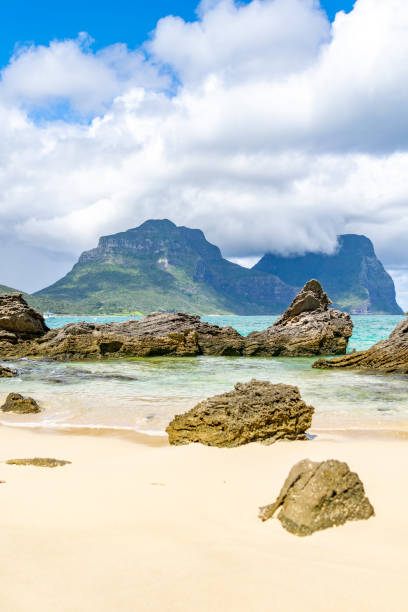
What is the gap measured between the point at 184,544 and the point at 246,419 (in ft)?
12.6

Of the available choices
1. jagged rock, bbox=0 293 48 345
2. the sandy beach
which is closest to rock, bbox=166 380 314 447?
the sandy beach

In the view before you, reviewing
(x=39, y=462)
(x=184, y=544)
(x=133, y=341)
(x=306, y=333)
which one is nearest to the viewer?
(x=184, y=544)

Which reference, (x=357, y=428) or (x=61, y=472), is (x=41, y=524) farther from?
(x=357, y=428)

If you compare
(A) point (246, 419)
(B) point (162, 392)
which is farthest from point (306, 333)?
(A) point (246, 419)

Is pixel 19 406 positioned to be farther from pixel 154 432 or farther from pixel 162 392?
pixel 162 392

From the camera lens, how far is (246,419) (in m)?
6.83

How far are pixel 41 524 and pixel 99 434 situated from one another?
5.47 m

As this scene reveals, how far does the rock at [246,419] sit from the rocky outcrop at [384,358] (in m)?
13.6

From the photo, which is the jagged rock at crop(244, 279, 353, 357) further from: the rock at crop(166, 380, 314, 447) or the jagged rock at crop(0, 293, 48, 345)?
the rock at crop(166, 380, 314, 447)

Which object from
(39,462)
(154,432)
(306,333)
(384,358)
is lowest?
(154,432)

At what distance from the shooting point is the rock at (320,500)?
3.41 m

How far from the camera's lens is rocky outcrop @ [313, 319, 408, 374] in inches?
776

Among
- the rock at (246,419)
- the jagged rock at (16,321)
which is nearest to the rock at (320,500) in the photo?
the rock at (246,419)

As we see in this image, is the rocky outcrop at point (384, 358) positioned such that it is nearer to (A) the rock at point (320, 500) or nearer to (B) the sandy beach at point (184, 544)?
(B) the sandy beach at point (184, 544)
